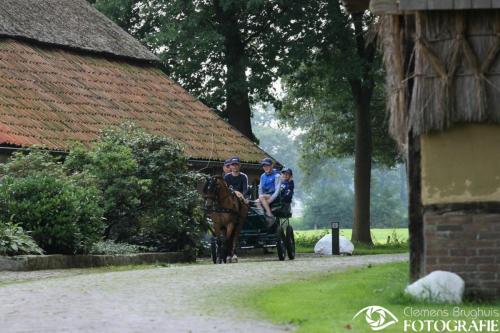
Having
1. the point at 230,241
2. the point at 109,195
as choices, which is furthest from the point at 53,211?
the point at 230,241

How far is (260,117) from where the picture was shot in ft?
542

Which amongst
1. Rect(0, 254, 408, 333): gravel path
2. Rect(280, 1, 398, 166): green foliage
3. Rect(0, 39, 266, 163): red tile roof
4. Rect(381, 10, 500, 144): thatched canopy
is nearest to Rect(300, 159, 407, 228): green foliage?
Rect(280, 1, 398, 166): green foliage

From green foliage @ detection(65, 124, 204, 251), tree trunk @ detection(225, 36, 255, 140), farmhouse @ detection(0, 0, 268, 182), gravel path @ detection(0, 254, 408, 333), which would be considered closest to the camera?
gravel path @ detection(0, 254, 408, 333)

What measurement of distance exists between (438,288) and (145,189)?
510 inches

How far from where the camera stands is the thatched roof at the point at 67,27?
35.9m

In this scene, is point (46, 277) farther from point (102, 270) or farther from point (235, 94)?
point (235, 94)

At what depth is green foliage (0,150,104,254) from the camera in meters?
23.7

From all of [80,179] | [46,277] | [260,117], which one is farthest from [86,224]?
[260,117]

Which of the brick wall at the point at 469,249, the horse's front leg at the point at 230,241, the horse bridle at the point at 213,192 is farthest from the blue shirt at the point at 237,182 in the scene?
the brick wall at the point at 469,249

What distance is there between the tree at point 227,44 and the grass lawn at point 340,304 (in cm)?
2431

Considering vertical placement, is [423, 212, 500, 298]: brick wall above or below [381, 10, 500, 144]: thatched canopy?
below

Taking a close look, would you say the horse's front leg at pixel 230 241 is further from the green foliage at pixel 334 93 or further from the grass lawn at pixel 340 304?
the green foliage at pixel 334 93

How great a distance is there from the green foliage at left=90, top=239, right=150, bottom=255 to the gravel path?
3476 millimetres

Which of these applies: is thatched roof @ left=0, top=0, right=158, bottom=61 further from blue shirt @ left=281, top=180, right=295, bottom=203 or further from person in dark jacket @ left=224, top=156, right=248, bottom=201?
blue shirt @ left=281, top=180, right=295, bottom=203
